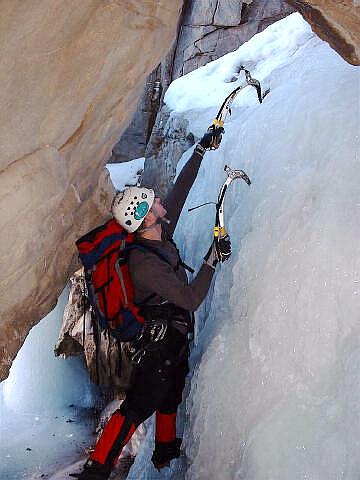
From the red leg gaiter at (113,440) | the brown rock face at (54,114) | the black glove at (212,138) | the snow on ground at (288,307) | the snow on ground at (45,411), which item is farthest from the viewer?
the snow on ground at (45,411)

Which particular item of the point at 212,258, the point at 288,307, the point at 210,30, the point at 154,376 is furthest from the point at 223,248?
the point at 210,30

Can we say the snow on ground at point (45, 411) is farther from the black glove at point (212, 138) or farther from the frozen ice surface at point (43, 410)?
the black glove at point (212, 138)

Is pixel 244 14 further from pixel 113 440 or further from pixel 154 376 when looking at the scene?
pixel 113 440

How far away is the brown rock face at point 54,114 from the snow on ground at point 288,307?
0.83 m

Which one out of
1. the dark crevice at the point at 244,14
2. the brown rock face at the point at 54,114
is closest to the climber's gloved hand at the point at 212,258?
the brown rock face at the point at 54,114

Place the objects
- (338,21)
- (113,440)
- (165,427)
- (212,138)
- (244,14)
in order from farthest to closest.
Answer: (244,14)
(212,138)
(165,427)
(113,440)
(338,21)

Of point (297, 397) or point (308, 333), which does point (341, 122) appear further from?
point (297, 397)

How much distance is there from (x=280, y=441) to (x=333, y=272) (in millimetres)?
722

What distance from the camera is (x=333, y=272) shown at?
2441 mm

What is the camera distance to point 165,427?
3.12 metres

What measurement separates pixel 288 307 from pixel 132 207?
37.4 inches

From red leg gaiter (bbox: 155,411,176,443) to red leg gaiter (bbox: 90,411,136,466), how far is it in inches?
8.6

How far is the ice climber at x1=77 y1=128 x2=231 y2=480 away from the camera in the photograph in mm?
2809

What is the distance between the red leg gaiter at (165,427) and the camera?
3113 millimetres
